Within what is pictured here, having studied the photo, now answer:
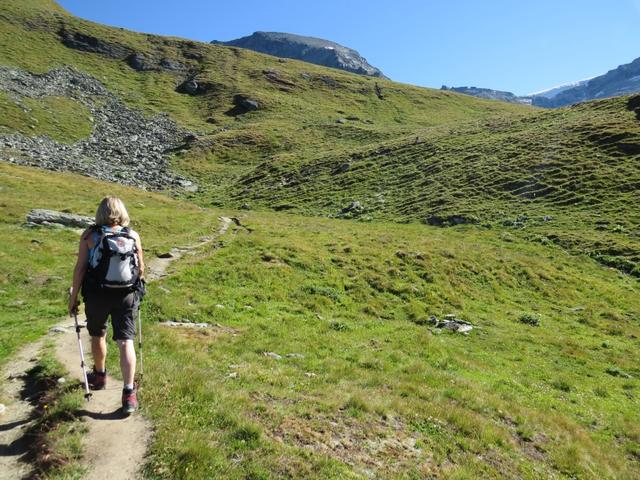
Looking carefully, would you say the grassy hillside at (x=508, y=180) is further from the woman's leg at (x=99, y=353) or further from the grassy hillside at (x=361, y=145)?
the woman's leg at (x=99, y=353)

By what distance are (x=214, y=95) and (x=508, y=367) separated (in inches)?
4795

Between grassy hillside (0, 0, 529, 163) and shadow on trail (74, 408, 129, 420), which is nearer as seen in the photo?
shadow on trail (74, 408, 129, 420)

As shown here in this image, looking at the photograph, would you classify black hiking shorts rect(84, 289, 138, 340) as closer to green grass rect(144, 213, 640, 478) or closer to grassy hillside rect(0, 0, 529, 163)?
green grass rect(144, 213, 640, 478)

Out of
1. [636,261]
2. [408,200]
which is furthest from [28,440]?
[408,200]

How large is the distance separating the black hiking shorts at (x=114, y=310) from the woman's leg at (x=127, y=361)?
0.13 metres

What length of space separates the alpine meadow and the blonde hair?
3.50 metres

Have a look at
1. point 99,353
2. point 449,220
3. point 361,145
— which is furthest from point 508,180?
point 99,353

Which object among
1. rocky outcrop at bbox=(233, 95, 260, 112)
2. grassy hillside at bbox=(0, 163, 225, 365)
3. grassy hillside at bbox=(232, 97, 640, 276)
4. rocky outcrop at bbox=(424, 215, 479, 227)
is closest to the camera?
grassy hillside at bbox=(0, 163, 225, 365)

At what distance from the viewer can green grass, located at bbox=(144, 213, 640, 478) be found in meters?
9.02

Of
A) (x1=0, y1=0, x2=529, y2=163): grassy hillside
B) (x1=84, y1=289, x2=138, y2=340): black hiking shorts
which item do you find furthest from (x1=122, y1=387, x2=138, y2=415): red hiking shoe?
(x1=0, y1=0, x2=529, y2=163): grassy hillside

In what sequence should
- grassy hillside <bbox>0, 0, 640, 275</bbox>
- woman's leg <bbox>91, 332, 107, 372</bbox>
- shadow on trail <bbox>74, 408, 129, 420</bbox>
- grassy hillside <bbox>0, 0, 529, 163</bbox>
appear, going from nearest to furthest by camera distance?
shadow on trail <bbox>74, 408, 129, 420</bbox>
woman's leg <bbox>91, 332, 107, 372</bbox>
grassy hillside <bbox>0, 0, 640, 275</bbox>
grassy hillside <bbox>0, 0, 529, 163</bbox>

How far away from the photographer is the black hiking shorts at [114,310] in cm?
851

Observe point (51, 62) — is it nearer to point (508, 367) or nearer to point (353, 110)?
point (353, 110)

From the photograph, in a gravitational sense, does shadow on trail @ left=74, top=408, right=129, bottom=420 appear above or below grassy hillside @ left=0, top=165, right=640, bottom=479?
above
